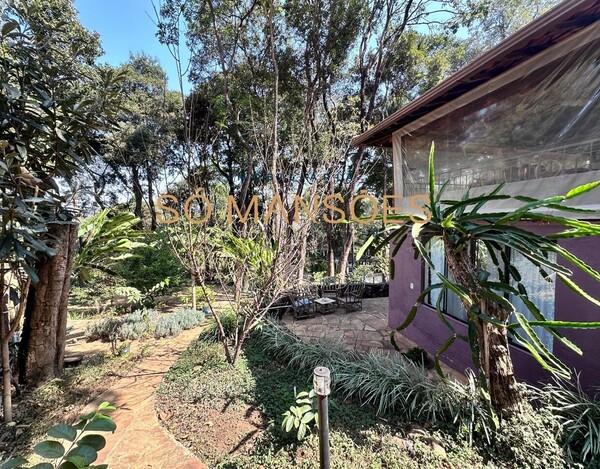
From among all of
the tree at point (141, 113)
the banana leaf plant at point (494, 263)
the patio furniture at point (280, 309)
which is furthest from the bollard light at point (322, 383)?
the tree at point (141, 113)

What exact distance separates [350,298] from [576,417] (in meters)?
5.93

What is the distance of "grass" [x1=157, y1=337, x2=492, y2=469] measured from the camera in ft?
7.93

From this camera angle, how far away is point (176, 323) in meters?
5.88

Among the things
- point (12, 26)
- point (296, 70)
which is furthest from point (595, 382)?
point (296, 70)

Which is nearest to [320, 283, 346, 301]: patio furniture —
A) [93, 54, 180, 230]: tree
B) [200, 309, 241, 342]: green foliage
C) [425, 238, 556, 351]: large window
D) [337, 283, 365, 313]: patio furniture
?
[337, 283, 365, 313]: patio furniture

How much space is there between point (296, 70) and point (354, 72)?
271 centimetres

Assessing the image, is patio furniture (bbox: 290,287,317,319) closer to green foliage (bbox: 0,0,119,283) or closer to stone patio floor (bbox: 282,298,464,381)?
stone patio floor (bbox: 282,298,464,381)

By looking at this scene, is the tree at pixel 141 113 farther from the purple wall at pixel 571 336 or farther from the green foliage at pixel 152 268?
the purple wall at pixel 571 336

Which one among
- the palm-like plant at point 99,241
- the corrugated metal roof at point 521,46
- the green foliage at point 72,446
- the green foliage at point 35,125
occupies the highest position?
the corrugated metal roof at point 521,46

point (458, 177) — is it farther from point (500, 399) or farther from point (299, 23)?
point (299, 23)

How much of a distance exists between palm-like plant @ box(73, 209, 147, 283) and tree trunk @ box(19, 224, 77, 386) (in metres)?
0.64

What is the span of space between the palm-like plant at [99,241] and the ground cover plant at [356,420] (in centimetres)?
206

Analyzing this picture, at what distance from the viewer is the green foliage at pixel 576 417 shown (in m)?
2.31

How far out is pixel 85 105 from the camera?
9.93 feet
